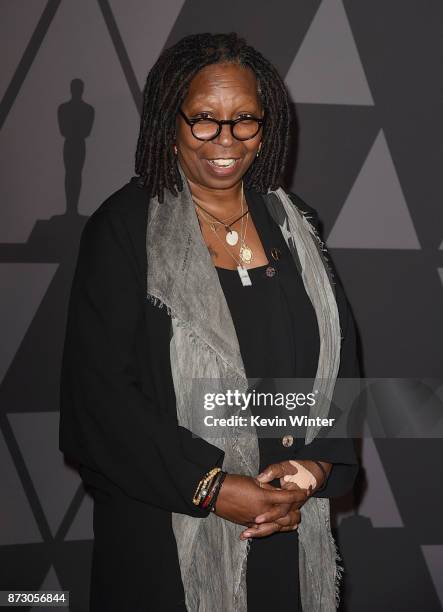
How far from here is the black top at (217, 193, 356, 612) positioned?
6.47 feet

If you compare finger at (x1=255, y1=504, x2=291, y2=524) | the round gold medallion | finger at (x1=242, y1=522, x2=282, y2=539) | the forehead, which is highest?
the forehead

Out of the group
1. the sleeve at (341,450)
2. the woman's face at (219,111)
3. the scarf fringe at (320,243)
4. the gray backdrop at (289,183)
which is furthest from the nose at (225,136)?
the gray backdrop at (289,183)

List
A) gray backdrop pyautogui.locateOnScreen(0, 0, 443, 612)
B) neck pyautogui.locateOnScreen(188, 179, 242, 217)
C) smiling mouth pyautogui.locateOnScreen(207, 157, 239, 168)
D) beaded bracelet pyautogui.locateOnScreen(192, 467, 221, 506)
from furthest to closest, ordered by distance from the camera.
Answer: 1. gray backdrop pyautogui.locateOnScreen(0, 0, 443, 612)
2. neck pyautogui.locateOnScreen(188, 179, 242, 217)
3. smiling mouth pyautogui.locateOnScreen(207, 157, 239, 168)
4. beaded bracelet pyautogui.locateOnScreen(192, 467, 221, 506)

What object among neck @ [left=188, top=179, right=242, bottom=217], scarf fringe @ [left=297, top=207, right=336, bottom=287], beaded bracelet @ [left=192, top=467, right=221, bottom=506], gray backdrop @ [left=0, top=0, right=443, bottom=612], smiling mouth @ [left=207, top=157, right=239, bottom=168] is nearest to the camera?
beaded bracelet @ [left=192, top=467, right=221, bottom=506]

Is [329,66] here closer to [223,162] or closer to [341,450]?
[223,162]

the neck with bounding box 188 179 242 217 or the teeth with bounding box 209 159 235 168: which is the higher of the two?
the neck with bounding box 188 179 242 217

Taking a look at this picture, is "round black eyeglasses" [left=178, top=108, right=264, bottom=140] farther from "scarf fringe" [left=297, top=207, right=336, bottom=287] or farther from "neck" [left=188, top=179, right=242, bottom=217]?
"scarf fringe" [left=297, top=207, right=336, bottom=287]

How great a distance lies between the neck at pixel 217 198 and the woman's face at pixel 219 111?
8 centimetres

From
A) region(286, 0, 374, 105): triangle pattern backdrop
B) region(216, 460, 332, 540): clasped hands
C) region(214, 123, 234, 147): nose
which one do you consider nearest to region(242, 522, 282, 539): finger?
region(216, 460, 332, 540): clasped hands

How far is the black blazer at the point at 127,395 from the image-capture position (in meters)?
1.85

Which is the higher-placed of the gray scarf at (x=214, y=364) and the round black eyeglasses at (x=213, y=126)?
the round black eyeglasses at (x=213, y=126)

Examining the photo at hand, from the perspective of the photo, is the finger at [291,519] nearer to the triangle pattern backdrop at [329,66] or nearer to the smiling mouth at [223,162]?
the smiling mouth at [223,162]

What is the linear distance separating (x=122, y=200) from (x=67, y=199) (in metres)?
1.02

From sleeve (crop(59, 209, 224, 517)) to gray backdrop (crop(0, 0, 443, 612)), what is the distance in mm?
1085
